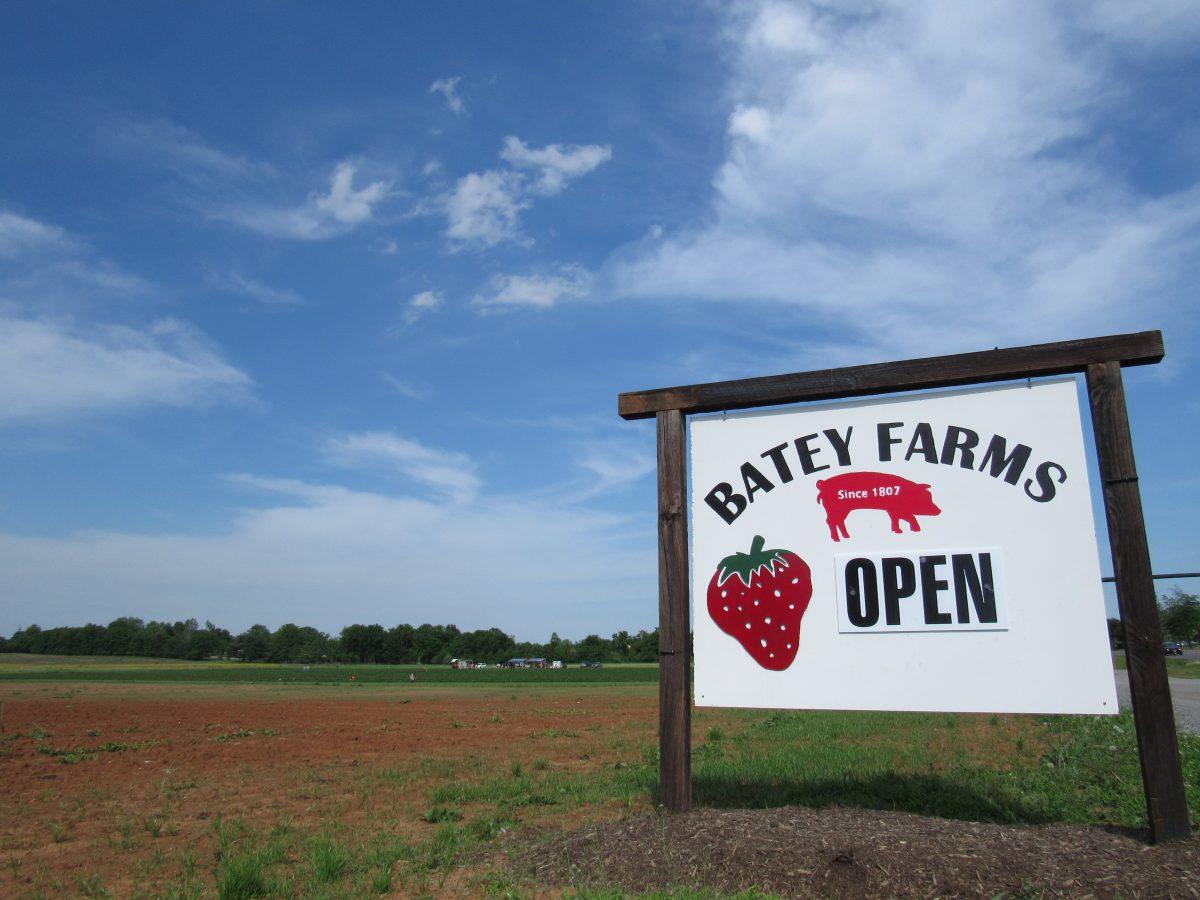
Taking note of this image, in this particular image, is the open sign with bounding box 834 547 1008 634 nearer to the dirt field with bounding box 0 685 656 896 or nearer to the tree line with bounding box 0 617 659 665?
the dirt field with bounding box 0 685 656 896

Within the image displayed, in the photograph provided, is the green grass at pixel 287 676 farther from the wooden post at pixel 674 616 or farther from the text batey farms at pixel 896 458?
the text batey farms at pixel 896 458

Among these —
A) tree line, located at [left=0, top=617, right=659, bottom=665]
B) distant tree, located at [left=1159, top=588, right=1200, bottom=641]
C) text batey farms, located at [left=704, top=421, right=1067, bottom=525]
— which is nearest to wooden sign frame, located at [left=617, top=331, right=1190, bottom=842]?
text batey farms, located at [left=704, top=421, right=1067, bottom=525]

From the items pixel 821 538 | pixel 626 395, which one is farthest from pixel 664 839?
pixel 626 395

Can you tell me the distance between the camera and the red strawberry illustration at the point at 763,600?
6406mm

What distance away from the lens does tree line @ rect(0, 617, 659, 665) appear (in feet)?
523

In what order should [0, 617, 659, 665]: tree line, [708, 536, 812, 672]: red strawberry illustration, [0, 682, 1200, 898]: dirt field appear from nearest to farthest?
[0, 682, 1200, 898]: dirt field → [708, 536, 812, 672]: red strawberry illustration → [0, 617, 659, 665]: tree line

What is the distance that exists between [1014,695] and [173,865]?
6755 mm

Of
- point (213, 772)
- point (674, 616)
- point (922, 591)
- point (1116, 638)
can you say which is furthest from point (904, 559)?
point (213, 772)

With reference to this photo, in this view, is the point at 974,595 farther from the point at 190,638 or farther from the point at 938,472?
the point at 190,638

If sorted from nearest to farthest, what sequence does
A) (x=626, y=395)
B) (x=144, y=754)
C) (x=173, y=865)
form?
1. (x=173, y=865)
2. (x=626, y=395)
3. (x=144, y=754)

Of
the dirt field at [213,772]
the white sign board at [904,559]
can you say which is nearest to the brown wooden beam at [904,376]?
the white sign board at [904,559]

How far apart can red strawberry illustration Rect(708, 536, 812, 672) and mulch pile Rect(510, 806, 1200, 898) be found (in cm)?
125

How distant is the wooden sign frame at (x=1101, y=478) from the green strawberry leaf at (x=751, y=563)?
0.33 m

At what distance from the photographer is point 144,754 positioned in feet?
48.5
